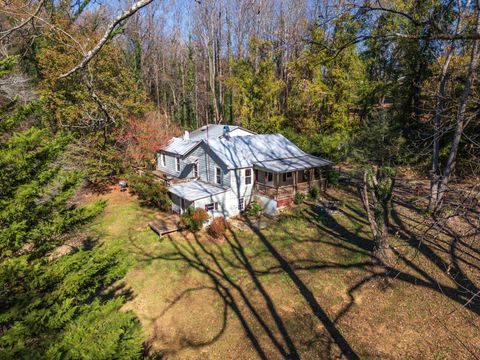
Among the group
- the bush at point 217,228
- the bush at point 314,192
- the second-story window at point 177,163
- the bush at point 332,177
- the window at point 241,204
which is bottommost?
the bush at point 217,228

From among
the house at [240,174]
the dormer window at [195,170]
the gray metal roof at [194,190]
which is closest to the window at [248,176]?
the house at [240,174]

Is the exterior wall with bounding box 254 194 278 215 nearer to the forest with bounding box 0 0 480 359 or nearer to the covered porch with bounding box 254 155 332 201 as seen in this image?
the covered porch with bounding box 254 155 332 201

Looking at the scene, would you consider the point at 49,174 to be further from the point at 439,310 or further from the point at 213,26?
the point at 213,26

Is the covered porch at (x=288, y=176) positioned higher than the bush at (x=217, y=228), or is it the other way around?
the covered porch at (x=288, y=176)

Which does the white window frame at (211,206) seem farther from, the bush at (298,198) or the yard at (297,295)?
the bush at (298,198)

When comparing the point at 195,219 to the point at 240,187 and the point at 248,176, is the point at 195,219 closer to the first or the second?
the point at 240,187
